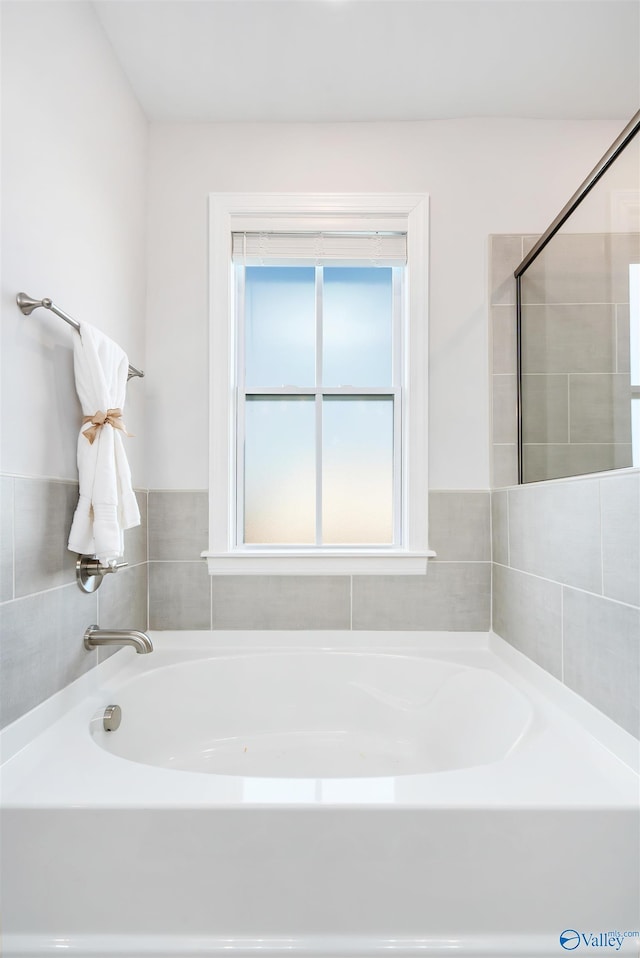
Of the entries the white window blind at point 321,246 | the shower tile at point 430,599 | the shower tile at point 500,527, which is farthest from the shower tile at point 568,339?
the shower tile at point 430,599

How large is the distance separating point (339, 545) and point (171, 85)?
185 cm

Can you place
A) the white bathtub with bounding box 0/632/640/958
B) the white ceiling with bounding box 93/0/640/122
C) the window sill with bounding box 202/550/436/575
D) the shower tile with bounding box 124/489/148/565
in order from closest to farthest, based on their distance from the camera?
the white bathtub with bounding box 0/632/640/958, the white ceiling with bounding box 93/0/640/122, the shower tile with bounding box 124/489/148/565, the window sill with bounding box 202/550/436/575

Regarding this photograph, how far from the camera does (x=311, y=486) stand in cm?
226

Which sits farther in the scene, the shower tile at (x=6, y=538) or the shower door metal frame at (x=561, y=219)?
the shower door metal frame at (x=561, y=219)

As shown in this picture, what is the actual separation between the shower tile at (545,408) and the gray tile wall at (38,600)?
1.49 meters

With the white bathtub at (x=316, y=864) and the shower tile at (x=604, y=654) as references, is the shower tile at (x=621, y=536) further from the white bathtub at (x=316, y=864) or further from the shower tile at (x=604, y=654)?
the white bathtub at (x=316, y=864)

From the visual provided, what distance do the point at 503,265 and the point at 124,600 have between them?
1.91 meters

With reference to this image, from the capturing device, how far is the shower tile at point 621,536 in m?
1.11

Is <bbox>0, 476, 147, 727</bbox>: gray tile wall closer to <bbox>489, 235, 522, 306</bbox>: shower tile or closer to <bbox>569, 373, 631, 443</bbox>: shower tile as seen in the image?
<bbox>569, 373, 631, 443</bbox>: shower tile

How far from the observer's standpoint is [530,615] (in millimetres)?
1677

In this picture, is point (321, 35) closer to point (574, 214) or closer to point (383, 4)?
point (383, 4)

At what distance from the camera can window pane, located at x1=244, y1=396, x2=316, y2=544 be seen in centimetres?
225

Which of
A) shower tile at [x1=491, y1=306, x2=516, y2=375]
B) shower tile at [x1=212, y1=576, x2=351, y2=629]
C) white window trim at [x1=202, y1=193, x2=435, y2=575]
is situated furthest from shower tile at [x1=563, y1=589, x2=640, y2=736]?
shower tile at [x1=491, y1=306, x2=516, y2=375]

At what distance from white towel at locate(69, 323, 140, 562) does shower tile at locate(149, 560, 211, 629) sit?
58 cm
